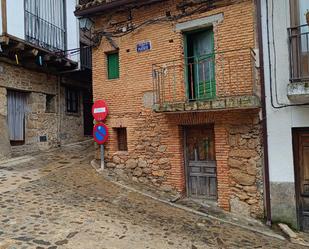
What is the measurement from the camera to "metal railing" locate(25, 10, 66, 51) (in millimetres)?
9955

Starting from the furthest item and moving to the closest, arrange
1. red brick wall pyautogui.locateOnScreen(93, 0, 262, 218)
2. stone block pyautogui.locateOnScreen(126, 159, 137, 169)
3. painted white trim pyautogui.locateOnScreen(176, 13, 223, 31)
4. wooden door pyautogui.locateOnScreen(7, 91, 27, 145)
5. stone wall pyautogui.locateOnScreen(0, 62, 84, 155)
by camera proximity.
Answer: wooden door pyautogui.locateOnScreen(7, 91, 27, 145), stone wall pyautogui.locateOnScreen(0, 62, 84, 155), stone block pyautogui.locateOnScreen(126, 159, 137, 169), painted white trim pyautogui.locateOnScreen(176, 13, 223, 31), red brick wall pyautogui.locateOnScreen(93, 0, 262, 218)

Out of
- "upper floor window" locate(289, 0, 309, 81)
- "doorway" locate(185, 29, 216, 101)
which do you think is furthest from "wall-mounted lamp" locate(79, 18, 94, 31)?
"upper floor window" locate(289, 0, 309, 81)

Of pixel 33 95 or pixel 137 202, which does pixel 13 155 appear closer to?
pixel 33 95

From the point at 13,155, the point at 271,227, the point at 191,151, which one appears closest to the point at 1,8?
the point at 13,155

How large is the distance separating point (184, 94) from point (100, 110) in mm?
2567

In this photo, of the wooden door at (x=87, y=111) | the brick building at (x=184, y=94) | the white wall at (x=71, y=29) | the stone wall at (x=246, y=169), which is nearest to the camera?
the stone wall at (x=246, y=169)

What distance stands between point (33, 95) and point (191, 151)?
6.74 meters

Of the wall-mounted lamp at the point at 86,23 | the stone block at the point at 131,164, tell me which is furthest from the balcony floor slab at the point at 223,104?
the wall-mounted lamp at the point at 86,23

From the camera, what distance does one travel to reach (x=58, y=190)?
22.0ft

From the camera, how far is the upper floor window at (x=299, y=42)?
6.05 m

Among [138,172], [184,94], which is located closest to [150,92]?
[184,94]

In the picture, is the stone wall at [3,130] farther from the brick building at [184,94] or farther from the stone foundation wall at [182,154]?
the stone foundation wall at [182,154]

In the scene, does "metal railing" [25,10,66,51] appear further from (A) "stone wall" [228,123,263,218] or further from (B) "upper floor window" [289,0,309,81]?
(B) "upper floor window" [289,0,309,81]

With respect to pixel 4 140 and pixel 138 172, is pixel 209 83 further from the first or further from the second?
pixel 4 140
